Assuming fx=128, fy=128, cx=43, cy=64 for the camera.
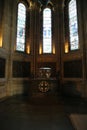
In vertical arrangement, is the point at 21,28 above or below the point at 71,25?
below

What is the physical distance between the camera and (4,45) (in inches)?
342

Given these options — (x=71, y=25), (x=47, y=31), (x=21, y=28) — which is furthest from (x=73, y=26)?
(x=21, y=28)

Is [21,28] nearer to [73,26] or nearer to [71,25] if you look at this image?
[71,25]

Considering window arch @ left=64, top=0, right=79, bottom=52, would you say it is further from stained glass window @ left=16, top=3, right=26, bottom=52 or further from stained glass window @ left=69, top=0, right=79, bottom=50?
stained glass window @ left=16, top=3, right=26, bottom=52

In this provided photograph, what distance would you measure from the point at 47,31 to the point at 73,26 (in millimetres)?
2447

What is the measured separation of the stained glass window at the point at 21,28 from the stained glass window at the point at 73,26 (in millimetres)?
3971

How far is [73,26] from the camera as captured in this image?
1019 cm

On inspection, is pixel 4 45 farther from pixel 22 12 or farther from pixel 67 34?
pixel 67 34

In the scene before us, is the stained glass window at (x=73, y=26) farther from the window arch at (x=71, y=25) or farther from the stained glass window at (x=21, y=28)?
the stained glass window at (x=21, y=28)

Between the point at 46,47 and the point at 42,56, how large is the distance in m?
0.91

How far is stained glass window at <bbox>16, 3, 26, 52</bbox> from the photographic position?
10.5 meters

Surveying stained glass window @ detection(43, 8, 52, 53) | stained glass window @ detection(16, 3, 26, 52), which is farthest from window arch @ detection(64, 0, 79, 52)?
stained glass window @ detection(16, 3, 26, 52)

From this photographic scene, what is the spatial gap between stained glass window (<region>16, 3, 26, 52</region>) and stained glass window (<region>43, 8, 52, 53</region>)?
74.1 inches

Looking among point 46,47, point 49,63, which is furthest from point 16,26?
point 49,63
